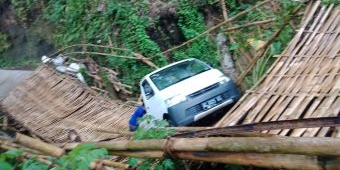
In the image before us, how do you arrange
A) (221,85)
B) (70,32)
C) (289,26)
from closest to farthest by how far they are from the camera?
1. (289,26)
2. (221,85)
3. (70,32)

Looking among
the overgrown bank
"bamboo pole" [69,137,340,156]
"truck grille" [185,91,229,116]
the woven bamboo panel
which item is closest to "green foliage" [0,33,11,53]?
the overgrown bank

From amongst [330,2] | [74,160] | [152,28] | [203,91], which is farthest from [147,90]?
[74,160]

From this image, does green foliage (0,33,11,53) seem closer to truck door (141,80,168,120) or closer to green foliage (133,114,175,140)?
truck door (141,80,168,120)

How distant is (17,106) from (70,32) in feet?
14.1

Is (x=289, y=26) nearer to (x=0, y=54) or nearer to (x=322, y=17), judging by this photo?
(x=322, y=17)

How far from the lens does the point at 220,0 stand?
1130 centimetres

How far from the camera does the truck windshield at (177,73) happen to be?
8.05m

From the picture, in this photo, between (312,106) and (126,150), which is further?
(312,106)

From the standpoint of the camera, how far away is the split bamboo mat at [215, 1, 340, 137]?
421 centimetres

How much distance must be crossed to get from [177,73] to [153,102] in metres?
0.71

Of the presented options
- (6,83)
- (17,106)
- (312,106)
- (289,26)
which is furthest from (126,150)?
(6,83)

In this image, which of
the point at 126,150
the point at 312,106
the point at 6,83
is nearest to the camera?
the point at 126,150

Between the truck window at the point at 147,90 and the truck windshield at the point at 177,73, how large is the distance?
14cm

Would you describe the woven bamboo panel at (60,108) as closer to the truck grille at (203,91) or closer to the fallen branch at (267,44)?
the truck grille at (203,91)
